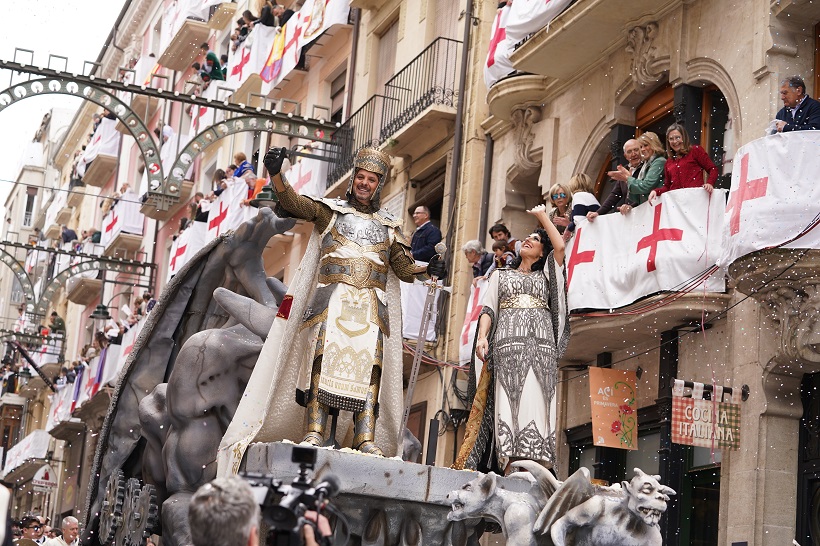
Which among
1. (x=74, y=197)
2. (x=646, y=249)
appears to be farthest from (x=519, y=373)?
(x=74, y=197)

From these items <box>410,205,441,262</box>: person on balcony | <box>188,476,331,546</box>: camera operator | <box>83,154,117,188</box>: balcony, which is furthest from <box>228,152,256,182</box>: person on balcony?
<box>188,476,331,546</box>: camera operator

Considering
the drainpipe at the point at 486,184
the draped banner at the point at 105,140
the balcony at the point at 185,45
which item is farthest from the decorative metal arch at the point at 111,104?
the draped banner at the point at 105,140

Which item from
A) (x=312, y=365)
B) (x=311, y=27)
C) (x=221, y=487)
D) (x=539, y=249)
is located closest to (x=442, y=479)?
(x=312, y=365)

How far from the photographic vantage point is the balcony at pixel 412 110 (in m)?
20.8

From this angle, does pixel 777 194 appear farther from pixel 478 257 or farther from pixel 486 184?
A: pixel 486 184

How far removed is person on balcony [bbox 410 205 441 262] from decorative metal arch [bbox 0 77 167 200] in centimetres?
350

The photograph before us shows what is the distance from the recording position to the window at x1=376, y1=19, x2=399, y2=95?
24.2 m

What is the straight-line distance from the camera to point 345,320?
8.62m

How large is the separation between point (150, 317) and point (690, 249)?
4.77 m

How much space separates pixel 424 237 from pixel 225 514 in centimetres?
1407

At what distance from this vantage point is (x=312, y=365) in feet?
28.0

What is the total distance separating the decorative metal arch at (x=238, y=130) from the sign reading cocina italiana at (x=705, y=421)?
8693 mm

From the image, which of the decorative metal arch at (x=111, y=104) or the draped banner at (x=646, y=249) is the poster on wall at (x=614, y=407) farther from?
the decorative metal arch at (x=111, y=104)

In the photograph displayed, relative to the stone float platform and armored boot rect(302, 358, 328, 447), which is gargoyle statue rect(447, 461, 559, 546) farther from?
armored boot rect(302, 358, 328, 447)
